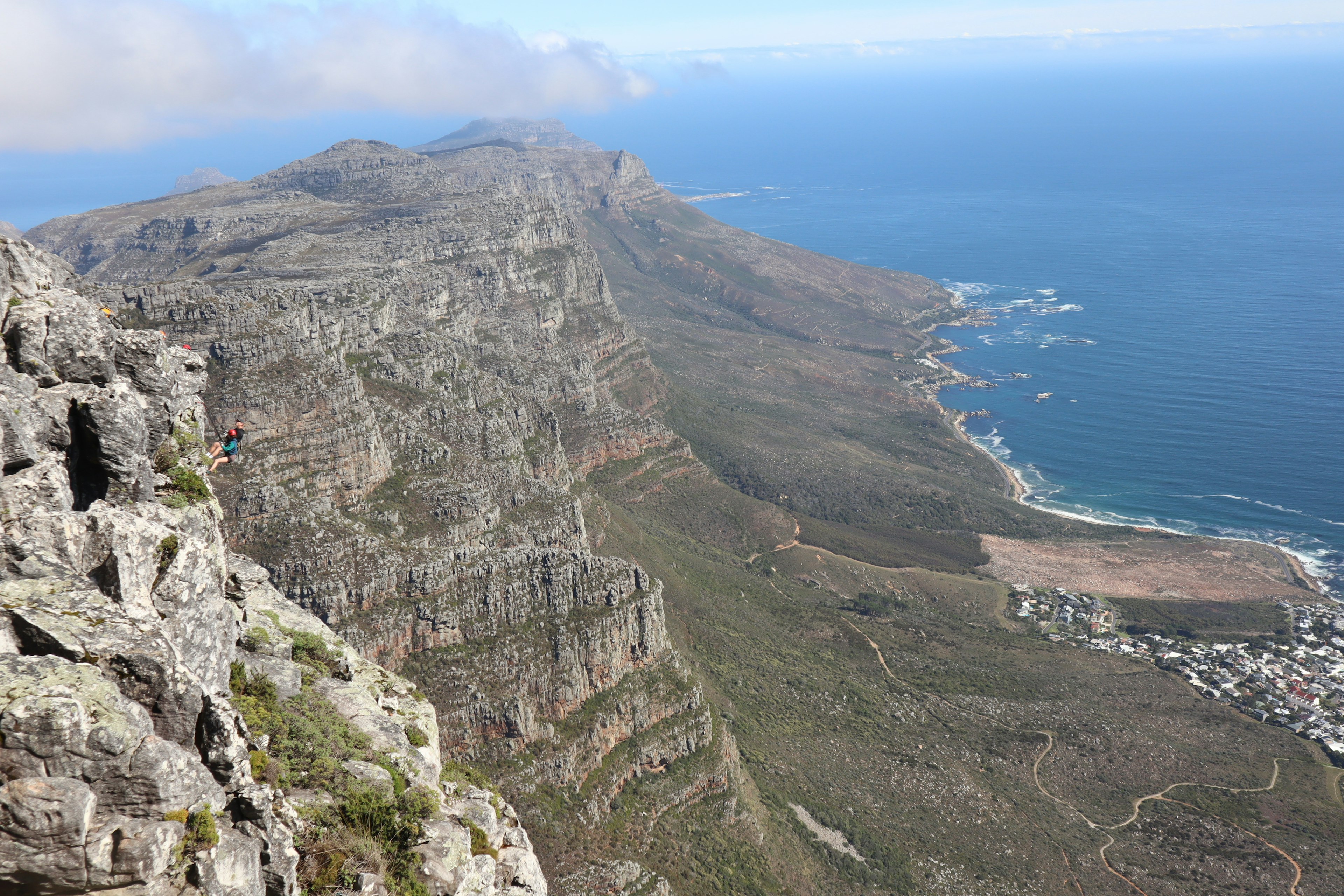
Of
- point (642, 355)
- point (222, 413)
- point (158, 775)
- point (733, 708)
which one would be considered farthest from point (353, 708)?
point (642, 355)

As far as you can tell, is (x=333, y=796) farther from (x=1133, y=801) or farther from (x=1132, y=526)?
(x=1132, y=526)

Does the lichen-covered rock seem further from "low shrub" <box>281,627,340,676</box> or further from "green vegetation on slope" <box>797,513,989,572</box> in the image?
"green vegetation on slope" <box>797,513,989,572</box>

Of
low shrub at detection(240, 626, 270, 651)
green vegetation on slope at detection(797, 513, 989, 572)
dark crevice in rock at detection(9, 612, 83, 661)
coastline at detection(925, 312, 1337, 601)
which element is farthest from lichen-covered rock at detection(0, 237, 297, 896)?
coastline at detection(925, 312, 1337, 601)

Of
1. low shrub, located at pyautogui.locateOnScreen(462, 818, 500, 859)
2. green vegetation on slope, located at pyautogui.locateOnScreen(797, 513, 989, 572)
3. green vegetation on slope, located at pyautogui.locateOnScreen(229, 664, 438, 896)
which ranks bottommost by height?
green vegetation on slope, located at pyautogui.locateOnScreen(797, 513, 989, 572)

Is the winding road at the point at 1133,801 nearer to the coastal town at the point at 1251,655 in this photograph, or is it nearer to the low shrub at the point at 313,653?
the coastal town at the point at 1251,655

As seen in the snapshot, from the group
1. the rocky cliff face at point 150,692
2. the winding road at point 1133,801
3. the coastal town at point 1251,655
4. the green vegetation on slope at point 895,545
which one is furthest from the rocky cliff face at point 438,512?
the coastal town at point 1251,655
